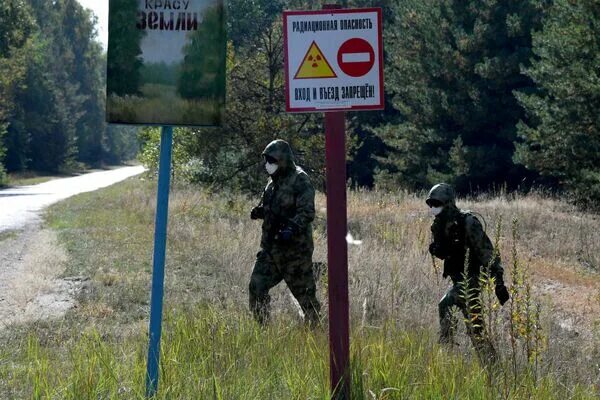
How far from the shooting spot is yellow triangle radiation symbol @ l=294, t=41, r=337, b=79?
15.1ft

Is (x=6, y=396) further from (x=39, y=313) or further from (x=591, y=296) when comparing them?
(x=591, y=296)

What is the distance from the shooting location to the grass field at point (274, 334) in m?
5.16

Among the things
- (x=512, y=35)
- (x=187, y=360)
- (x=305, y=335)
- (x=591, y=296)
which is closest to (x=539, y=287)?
(x=591, y=296)

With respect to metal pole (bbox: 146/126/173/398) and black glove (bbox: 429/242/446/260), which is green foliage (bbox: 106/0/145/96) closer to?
metal pole (bbox: 146/126/173/398)

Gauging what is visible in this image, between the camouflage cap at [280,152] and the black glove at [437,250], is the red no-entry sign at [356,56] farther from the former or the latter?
the camouflage cap at [280,152]

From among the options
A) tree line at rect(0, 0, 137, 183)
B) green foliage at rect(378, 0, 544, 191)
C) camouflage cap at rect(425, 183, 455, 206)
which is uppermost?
tree line at rect(0, 0, 137, 183)

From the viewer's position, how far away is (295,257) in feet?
26.7

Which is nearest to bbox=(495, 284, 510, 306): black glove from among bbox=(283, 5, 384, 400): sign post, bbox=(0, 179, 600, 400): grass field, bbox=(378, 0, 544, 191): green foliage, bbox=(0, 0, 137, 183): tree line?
bbox=(0, 179, 600, 400): grass field

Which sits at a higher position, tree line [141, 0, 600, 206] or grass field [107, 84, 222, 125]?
tree line [141, 0, 600, 206]

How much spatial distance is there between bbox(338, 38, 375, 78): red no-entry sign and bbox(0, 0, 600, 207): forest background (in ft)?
3.82

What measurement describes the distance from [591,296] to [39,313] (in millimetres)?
7500

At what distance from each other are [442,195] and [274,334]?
1.78 m

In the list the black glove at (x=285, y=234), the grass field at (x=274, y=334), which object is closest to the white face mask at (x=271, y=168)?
the black glove at (x=285, y=234)

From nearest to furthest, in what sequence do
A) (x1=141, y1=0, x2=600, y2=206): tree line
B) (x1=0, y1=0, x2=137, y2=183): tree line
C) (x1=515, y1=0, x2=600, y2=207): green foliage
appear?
(x1=141, y1=0, x2=600, y2=206): tree line → (x1=515, y1=0, x2=600, y2=207): green foliage → (x1=0, y1=0, x2=137, y2=183): tree line
